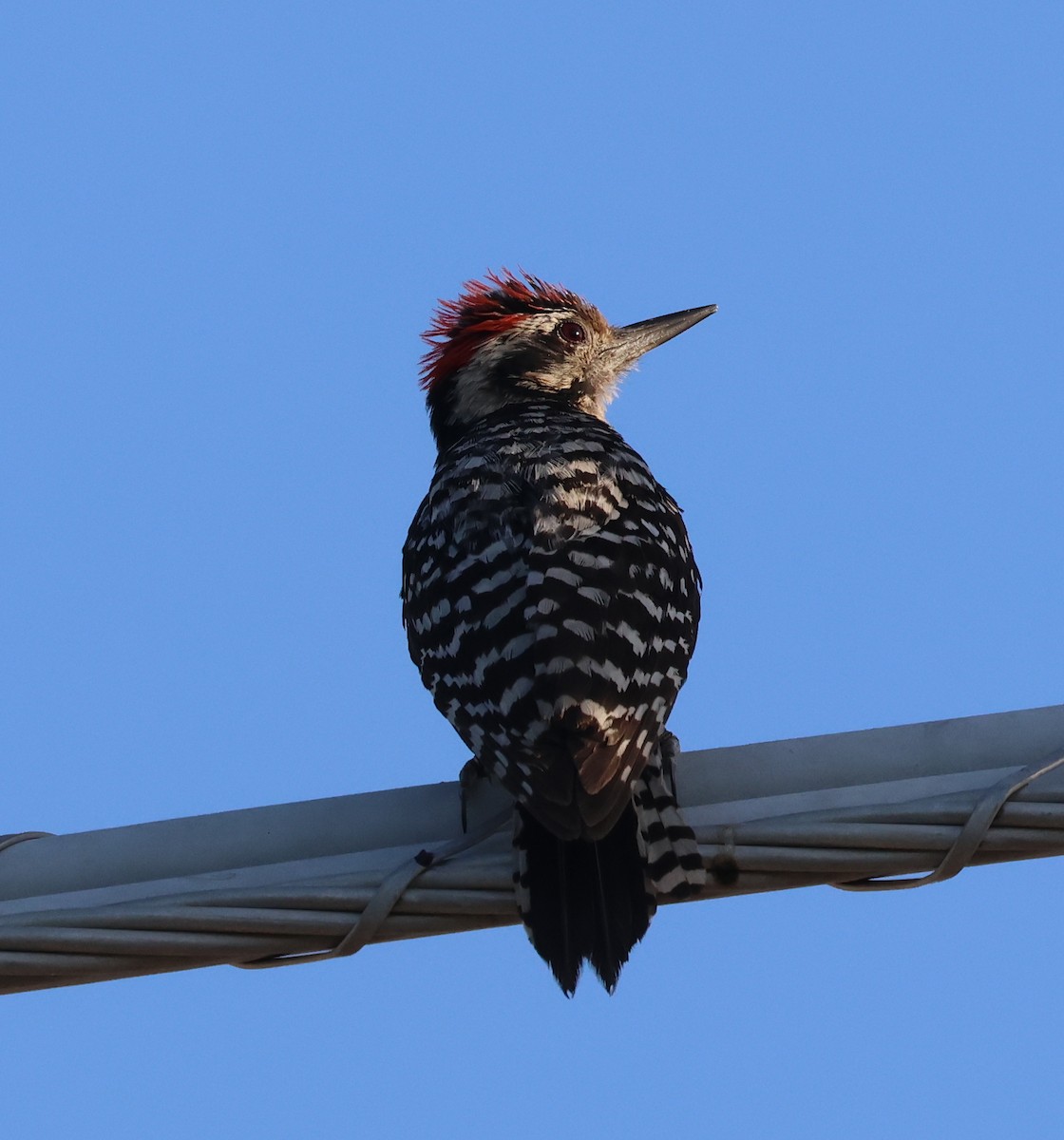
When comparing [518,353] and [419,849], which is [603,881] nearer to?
[419,849]

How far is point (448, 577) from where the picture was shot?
449 cm

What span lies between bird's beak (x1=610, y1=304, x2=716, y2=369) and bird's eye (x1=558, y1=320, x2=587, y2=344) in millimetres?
174

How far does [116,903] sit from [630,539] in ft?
6.60

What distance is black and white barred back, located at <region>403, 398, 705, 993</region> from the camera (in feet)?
11.6

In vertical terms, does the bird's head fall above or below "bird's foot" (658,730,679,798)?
above

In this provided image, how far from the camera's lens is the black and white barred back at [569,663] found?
3537mm

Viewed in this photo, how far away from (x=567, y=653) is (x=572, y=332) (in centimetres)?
347

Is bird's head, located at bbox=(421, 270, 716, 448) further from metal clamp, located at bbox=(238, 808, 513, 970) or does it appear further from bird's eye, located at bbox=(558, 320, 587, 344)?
metal clamp, located at bbox=(238, 808, 513, 970)

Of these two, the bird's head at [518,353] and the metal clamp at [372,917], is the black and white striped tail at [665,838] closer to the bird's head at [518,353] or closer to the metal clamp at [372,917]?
the metal clamp at [372,917]

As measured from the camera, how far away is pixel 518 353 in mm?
6871

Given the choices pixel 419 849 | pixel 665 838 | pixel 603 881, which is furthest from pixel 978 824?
pixel 419 849

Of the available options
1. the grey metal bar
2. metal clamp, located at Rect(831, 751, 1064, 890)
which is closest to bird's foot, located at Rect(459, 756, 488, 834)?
the grey metal bar

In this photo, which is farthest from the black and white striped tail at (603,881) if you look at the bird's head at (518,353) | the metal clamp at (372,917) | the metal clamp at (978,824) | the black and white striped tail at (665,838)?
the bird's head at (518,353)

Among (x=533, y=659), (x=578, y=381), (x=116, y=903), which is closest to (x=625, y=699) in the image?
(x=533, y=659)
